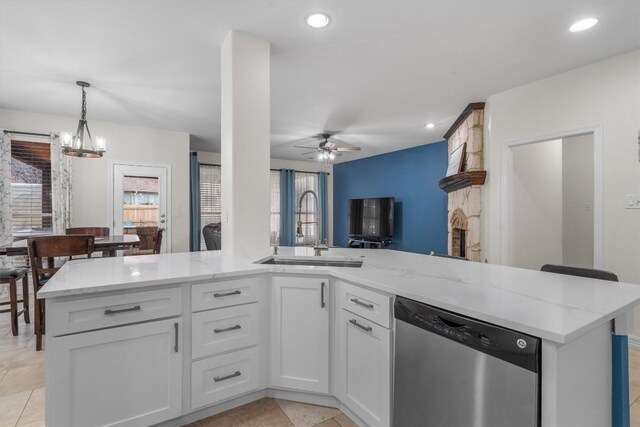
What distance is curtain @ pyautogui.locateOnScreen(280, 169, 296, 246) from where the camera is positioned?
782cm

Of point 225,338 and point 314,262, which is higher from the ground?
point 314,262

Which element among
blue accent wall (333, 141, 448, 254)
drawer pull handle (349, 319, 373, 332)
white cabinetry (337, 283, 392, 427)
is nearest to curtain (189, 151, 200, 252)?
blue accent wall (333, 141, 448, 254)

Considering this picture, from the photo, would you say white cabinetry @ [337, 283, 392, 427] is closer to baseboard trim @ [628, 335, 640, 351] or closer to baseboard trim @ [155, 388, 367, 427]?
baseboard trim @ [155, 388, 367, 427]

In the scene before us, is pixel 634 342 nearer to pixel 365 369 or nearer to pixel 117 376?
pixel 365 369

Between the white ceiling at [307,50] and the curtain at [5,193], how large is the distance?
0.53 m

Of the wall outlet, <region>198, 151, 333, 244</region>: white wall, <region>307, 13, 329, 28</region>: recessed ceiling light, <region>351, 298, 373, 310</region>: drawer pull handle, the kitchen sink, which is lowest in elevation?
<region>351, 298, 373, 310</region>: drawer pull handle

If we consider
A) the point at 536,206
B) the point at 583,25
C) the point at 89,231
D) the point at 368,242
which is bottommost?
the point at 368,242

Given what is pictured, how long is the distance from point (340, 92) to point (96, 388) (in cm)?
335

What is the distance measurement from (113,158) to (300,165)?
170 inches

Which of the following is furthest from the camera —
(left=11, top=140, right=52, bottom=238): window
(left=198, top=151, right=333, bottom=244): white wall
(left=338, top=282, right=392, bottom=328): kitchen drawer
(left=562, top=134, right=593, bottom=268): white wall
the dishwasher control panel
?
Answer: (left=198, top=151, right=333, bottom=244): white wall

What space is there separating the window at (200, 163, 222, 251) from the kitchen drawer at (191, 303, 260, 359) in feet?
18.1


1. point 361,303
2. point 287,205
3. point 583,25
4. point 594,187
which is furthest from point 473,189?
point 287,205

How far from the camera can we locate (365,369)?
1603 mm

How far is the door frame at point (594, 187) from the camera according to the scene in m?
2.83
